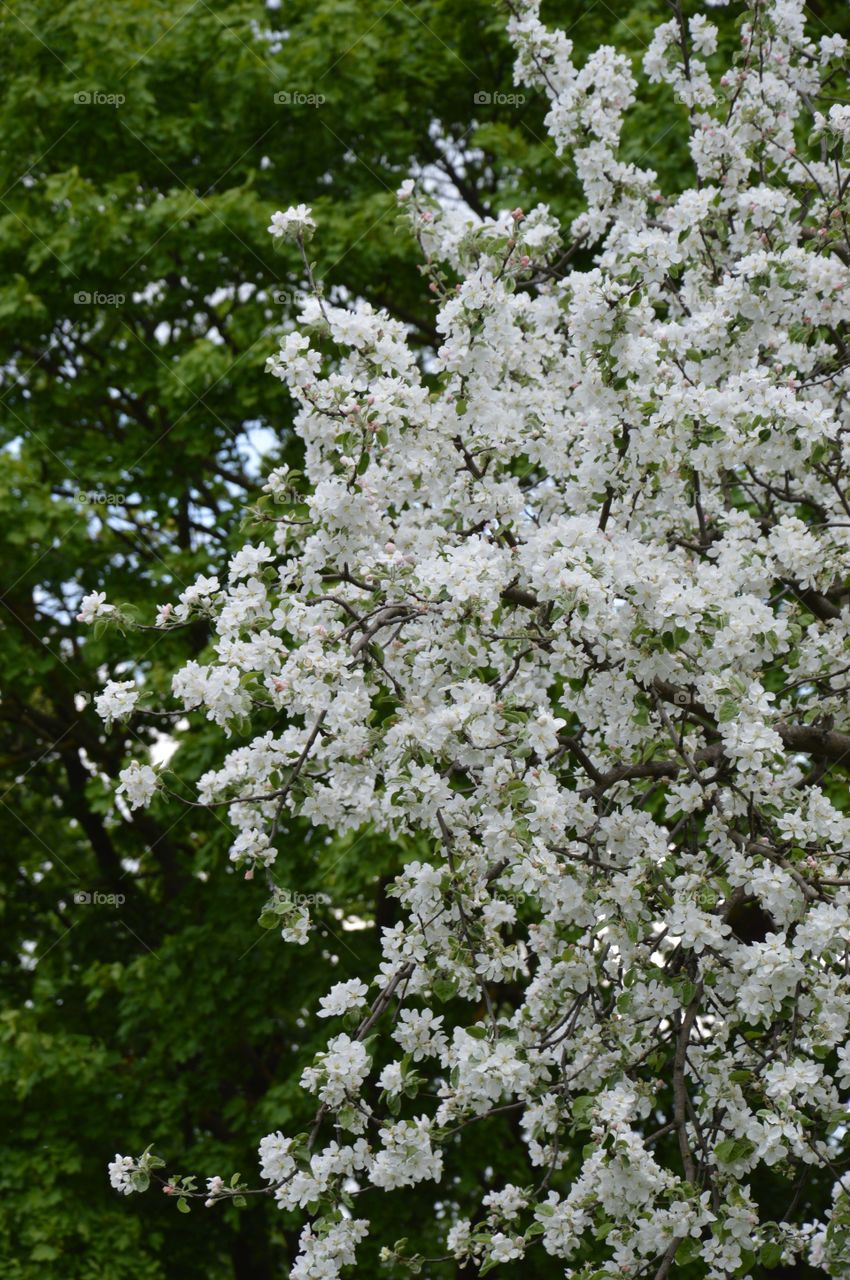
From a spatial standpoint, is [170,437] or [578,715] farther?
[170,437]

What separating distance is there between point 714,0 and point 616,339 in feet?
20.1

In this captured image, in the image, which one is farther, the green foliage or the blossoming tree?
the green foliage

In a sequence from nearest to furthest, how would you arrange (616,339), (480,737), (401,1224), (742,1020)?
(480,737), (616,339), (742,1020), (401,1224)

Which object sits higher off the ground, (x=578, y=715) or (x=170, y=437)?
(x=170, y=437)

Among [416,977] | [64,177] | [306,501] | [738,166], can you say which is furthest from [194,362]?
[416,977]

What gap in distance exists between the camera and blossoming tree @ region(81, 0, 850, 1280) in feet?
11.8

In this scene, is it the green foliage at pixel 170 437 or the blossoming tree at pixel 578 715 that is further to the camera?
the green foliage at pixel 170 437

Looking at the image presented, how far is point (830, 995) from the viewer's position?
3.78 metres

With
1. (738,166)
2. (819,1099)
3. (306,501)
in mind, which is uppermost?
(738,166)

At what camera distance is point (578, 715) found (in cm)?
410

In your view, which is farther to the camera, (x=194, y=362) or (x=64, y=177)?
(x=64, y=177)

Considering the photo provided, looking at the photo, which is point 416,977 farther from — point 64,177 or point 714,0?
point 714,0

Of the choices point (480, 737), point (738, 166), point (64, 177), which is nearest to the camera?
point (480, 737)

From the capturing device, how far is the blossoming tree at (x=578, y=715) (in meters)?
3.60
